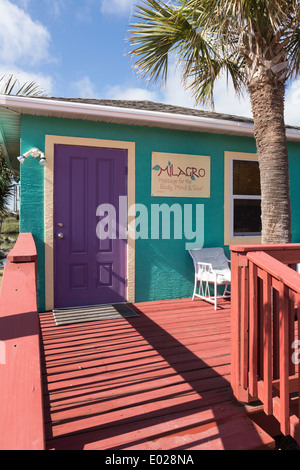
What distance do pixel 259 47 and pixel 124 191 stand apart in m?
2.79

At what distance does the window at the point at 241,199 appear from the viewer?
578 cm

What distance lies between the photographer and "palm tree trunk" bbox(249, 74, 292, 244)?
409 cm

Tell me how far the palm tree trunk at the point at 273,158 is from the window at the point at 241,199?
1.52m

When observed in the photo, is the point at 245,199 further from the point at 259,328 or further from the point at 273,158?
the point at 259,328

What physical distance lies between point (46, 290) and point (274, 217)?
3.42 meters

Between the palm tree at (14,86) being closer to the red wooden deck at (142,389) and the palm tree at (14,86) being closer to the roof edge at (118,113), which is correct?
the roof edge at (118,113)

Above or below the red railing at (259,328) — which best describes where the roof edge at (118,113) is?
above

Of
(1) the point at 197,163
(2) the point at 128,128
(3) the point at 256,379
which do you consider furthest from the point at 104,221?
(3) the point at 256,379

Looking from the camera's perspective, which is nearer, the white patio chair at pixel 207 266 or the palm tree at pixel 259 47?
the palm tree at pixel 259 47

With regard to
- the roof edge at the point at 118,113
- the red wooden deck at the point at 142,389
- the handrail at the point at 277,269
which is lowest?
the red wooden deck at the point at 142,389

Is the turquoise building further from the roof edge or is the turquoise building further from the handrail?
the handrail

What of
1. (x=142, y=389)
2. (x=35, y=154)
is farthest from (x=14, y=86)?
(x=142, y=389)

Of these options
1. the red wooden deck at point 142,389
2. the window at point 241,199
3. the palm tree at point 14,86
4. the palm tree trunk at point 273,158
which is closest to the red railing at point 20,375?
the red wooden deck at point 142,389

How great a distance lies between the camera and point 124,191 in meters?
5.11
